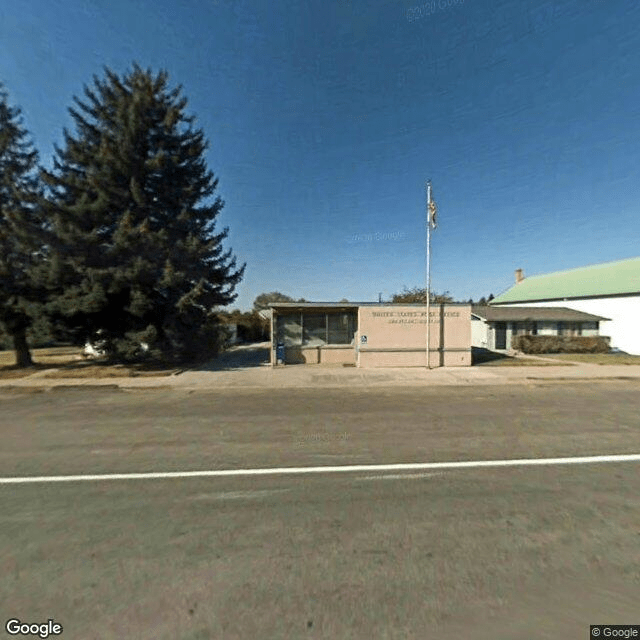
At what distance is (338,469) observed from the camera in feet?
14.4

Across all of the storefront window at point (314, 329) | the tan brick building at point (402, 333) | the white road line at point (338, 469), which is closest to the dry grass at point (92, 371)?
the tan brick building at point (402, 333)

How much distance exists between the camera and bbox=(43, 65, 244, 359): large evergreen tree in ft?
44.7

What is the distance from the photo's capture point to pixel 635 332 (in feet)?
73.3

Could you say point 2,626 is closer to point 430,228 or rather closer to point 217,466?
point 217,466

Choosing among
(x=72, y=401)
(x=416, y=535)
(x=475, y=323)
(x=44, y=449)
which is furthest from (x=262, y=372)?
(x=475, y=323)

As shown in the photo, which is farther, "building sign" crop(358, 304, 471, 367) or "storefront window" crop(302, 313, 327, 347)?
"storefront window" crop(302, 313, 327, 347)

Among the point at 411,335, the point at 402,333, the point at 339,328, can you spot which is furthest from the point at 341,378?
the point at 411,335

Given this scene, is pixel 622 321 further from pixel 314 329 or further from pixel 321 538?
pixel 321 538

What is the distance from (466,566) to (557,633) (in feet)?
2.16

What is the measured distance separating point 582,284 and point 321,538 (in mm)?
35919

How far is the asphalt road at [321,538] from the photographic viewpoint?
2082 mm

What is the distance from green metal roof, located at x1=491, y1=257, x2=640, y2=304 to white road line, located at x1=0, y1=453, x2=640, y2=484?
86.1 ft

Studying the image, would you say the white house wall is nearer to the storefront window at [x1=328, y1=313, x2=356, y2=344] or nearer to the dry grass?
the storefront window at [x1=328, y1=313, x2=356, y2=344]

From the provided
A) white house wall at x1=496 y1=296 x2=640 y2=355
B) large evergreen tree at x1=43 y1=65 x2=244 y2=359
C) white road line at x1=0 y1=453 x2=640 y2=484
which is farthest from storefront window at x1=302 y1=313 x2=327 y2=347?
white house wall at x1=496 y1=296 x2=640 y2=355
